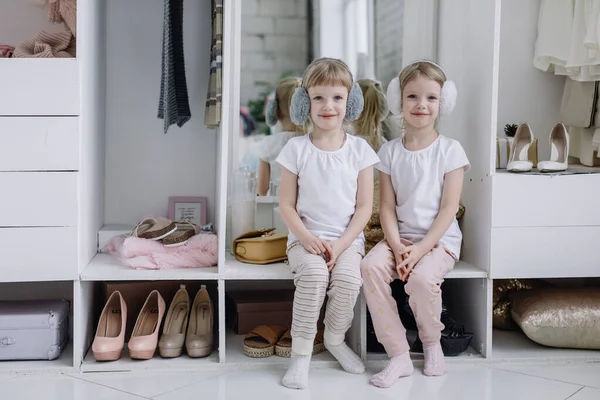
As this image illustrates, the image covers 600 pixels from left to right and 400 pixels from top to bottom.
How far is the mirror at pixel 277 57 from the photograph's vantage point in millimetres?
2916

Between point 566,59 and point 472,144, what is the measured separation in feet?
1.84

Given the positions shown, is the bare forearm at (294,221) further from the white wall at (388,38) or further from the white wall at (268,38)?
the white wall at (388,38)

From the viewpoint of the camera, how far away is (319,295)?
7.59ft

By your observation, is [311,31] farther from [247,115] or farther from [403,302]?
[403,302]

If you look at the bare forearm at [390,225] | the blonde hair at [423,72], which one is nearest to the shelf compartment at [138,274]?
the bare forearm at [390,225]

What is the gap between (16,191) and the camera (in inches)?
92.0

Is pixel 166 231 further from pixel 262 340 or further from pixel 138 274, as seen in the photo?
pixel 262 340

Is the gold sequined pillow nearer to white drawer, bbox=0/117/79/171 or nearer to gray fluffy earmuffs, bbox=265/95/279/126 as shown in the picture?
gray fluffy earmuffs, bbox=265/95/279/126

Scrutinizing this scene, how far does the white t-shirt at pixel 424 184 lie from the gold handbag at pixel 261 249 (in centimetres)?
44

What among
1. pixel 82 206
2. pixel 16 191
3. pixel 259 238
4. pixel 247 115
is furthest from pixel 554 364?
pixel 16 191

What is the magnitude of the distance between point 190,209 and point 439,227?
1096mm

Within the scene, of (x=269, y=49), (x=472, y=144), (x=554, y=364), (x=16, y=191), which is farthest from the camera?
(x=269, y=49)

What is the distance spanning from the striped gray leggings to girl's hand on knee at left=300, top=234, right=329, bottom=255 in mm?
20

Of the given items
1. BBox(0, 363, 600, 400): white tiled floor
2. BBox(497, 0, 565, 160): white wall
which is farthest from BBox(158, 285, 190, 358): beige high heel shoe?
BBox(497, 0, 565, 160): white wall
